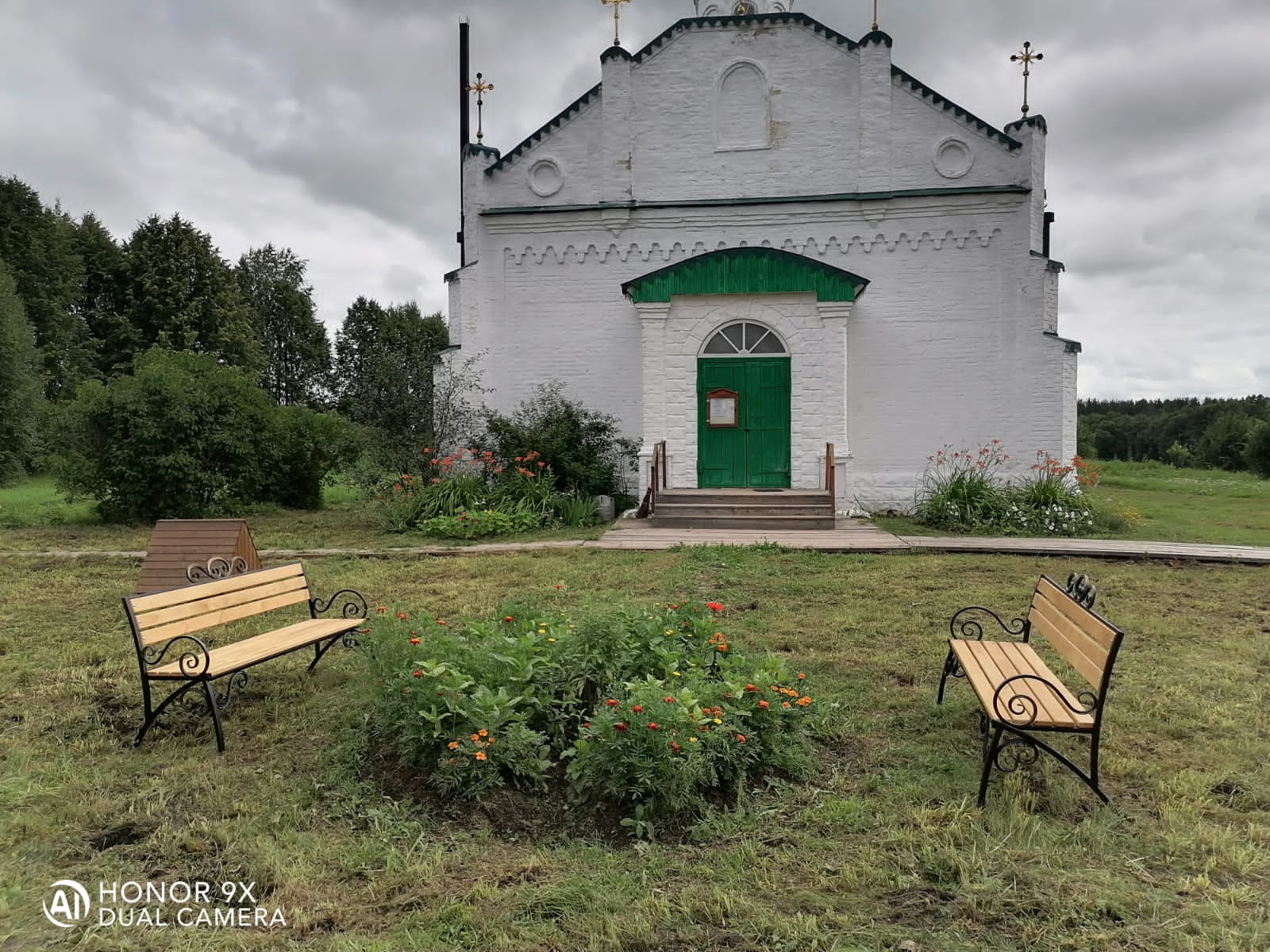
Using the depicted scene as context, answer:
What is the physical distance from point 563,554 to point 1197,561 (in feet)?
25.5

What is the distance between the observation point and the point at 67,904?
9.57ft

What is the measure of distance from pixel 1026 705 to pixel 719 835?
162cm

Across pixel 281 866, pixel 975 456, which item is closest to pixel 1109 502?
pixel 975 456

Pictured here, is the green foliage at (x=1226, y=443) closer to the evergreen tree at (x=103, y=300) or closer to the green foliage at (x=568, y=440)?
the green foliage at (x=568, y=440)

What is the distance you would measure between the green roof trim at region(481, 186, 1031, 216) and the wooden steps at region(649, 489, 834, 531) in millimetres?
5723

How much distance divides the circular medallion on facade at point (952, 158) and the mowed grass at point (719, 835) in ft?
37.3

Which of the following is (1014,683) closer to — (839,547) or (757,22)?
(839,547)

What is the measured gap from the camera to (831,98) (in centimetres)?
1502

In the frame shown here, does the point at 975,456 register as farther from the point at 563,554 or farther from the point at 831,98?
the point at 563,554

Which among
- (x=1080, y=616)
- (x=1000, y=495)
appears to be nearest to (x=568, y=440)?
(x=1000, y=495)

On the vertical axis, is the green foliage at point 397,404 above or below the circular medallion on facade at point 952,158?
below

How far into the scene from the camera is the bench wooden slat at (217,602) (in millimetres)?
4559

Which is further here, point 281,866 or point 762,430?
point 762,430

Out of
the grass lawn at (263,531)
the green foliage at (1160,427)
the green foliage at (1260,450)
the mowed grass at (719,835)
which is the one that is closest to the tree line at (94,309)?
the grass lawn at (263,531)
